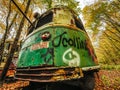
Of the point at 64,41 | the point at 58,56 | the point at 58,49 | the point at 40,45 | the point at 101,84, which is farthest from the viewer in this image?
the point at 101,84

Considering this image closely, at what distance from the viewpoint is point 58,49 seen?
14.8 ft

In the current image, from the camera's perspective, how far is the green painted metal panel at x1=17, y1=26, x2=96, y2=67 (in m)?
4.43

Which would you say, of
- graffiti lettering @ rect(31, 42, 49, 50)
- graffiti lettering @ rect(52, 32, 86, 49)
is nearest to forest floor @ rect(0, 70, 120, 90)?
graffiti lettering @ rect(52, 32, 86, 49)

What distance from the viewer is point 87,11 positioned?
20234 millimetres

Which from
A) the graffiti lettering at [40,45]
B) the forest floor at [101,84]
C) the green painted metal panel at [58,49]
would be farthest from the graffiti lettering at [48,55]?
the forest floor at [101,84]

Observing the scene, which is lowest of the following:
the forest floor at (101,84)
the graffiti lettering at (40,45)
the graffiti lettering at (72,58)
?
the forest floor at (101,84)

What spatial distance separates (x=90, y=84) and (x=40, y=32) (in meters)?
1.79

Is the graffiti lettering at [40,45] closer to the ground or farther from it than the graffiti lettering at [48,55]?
farther from it

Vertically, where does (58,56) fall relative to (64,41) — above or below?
below

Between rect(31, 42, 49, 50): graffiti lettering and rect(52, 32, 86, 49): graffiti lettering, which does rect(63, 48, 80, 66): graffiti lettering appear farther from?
rect(31, 42, 49, 50): graffiti lettering

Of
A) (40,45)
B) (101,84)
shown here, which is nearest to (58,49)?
(40,45)

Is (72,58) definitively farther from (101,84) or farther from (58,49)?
(101,84)

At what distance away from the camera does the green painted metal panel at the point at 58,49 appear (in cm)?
443

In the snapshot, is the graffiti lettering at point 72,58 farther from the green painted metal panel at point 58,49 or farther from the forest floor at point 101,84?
the forest floor at point 101,84
